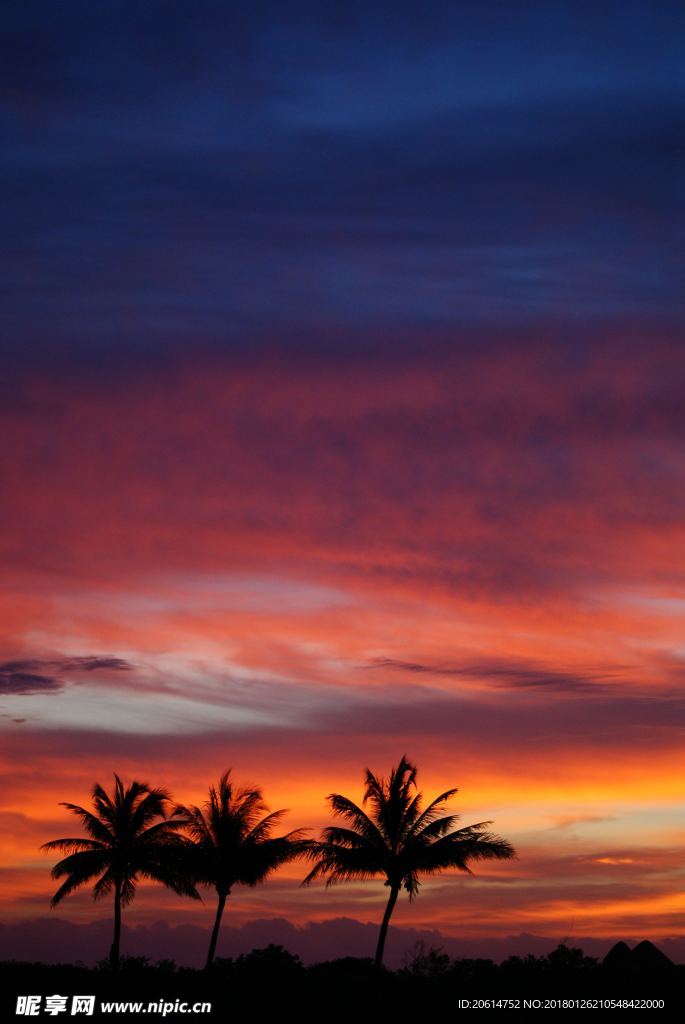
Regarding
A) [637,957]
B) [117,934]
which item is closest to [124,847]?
[117,934]

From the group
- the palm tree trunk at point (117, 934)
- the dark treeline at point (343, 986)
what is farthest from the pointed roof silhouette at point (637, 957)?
the palm tree trunk at point (117, 934)

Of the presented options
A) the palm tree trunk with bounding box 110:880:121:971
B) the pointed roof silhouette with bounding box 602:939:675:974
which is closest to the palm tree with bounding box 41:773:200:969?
the palm tree trunk with bounding box 110:880:121:971

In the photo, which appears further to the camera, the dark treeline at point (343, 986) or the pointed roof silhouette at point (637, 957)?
the pointed roof silhouette at point (637, 957)

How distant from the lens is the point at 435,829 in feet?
173

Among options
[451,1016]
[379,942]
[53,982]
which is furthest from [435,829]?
[53,982]

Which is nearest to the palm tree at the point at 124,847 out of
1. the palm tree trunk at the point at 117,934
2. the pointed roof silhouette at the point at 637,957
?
the palm tree trunk at the point at 117,934

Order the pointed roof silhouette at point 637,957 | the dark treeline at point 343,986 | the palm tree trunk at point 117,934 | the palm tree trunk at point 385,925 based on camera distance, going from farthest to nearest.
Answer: the pointed roof silhouette at point 637,957
the palm tree trunk at point 117,934
the palm tree trunk at point 385,925
the dark treeline at point 343,986

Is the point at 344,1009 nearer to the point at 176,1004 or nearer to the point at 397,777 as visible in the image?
the point at 176,1004

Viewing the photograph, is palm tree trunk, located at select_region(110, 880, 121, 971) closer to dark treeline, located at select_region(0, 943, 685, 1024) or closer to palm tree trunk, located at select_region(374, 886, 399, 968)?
dark treeline, located at select_region(0, 943, 685, 1024)

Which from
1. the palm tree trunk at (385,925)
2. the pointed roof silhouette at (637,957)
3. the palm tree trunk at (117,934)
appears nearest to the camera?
the palm tree trunk at (385,925)

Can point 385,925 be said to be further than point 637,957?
No

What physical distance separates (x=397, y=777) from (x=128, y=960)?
18.9m

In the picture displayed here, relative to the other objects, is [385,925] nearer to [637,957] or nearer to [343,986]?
[343,986]

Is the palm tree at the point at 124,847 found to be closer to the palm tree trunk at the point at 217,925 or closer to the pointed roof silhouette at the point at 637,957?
the palm tree trunk at the point at 217,925
